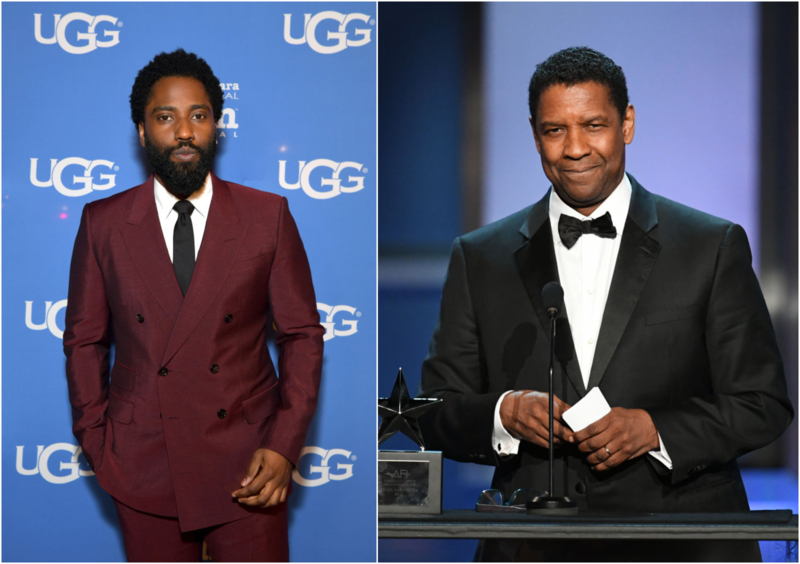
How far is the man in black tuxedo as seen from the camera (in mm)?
3025

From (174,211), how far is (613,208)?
1740mm

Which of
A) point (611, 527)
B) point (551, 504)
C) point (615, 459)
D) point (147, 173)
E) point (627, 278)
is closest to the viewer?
point (611, 527)

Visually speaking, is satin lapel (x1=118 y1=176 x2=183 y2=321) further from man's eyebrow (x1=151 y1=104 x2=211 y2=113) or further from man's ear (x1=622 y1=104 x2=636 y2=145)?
man's ear (x1=622 y1=104 x2=636 y2=145)

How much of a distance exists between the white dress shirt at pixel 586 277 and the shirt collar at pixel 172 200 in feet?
4.49

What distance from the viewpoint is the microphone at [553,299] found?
9.05ft

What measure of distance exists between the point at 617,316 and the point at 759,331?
1.76 feet

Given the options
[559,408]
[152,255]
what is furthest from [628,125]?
[152,255]

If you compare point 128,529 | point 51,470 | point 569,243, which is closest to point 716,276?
point 569,243

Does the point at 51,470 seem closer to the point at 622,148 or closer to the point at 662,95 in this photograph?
the point at 622,148

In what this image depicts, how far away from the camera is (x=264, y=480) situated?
2875mm

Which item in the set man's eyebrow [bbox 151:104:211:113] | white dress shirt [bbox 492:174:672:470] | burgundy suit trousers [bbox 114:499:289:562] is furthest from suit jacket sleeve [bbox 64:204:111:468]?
white dress shirt [bbox 492:174:672:470]

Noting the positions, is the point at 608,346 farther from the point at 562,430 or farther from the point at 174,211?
the point at 174,211

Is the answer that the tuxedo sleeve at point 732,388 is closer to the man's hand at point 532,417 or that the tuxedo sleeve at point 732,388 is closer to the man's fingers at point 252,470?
the man's hand at point 532,417

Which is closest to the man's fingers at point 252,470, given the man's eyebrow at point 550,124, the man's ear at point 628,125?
the man's eyebrow at point 550,124
